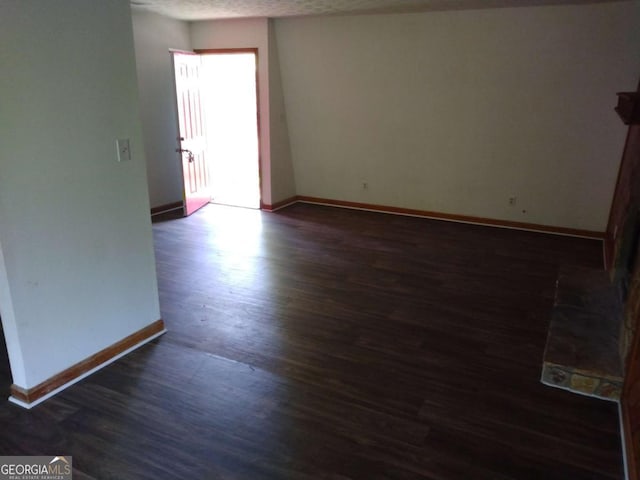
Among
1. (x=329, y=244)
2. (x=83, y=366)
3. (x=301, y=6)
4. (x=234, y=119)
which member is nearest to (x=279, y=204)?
(x=329, y=244)

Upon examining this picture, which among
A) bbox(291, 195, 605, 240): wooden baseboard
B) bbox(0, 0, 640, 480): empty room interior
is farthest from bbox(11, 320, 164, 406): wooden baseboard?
bbox(291, 195, 605, 240): wooden baseboard

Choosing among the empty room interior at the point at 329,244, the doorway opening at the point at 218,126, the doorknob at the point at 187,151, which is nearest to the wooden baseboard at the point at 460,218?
the empty room interior at the point at 329,244

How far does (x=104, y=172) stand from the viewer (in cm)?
262

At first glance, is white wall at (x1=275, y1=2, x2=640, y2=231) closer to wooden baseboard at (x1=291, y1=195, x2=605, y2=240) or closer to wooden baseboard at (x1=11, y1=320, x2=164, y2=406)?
wooden baseboard at (x1=291, y1=195, x2=605, y2=240)

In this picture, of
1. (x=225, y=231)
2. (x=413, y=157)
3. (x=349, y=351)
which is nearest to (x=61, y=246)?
(x=349, y=351)

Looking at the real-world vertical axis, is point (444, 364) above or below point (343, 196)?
below

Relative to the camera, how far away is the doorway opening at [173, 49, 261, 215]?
586 cm

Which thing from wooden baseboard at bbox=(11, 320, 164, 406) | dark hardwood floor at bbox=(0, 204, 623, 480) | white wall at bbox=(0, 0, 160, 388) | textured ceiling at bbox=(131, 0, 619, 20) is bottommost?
dark hardwood floor at bbox=(0, 204, 623, 480)

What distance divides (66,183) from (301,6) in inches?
131

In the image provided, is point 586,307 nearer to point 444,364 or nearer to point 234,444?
point 444,364

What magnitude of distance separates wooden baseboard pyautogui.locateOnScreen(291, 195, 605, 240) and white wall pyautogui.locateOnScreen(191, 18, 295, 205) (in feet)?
2.25

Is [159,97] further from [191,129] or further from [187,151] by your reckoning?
[187,151]

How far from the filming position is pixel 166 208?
247 inches

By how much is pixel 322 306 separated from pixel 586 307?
1856mm
